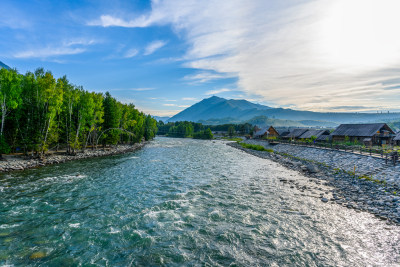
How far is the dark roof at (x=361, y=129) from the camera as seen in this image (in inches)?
2188

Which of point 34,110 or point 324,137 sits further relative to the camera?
point 324,137

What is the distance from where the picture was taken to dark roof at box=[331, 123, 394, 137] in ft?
182

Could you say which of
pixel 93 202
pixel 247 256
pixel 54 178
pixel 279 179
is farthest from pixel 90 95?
pixel 247 256

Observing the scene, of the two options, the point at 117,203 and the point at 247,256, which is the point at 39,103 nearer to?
the point at 117,203

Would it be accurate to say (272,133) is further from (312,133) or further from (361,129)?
(361,129)

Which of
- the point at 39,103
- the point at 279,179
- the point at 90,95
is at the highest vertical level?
the point at 90,95

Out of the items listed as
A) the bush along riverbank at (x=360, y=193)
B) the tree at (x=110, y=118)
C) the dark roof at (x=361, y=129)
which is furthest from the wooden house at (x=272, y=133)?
the bush along riverbank at (x=360, y=193)

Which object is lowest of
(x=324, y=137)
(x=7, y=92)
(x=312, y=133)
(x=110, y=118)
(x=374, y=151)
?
(x=374, y=151)

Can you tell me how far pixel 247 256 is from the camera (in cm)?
1002

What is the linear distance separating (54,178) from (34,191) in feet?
17.1

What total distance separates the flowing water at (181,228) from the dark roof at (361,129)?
174ft

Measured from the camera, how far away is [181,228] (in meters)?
12.7

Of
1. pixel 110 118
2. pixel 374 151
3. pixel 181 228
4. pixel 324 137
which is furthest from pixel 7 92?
pixel 324 137

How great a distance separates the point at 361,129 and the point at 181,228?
227 ft
